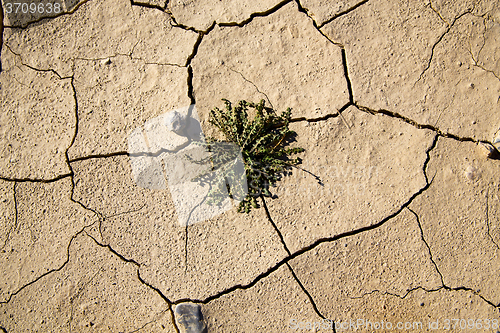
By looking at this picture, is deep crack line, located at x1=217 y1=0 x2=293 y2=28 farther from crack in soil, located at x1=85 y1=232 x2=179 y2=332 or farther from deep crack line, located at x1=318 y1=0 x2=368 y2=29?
crack in soil, located at x1=85 y1=232 x2=179 y2=332

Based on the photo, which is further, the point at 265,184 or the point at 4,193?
the point at 4,193

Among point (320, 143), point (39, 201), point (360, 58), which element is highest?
point (360, 58)

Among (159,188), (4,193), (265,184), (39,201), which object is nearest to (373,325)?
(265,184)

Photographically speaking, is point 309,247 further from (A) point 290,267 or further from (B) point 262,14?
(B) point 262,14

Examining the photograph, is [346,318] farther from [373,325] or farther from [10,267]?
[10,267]

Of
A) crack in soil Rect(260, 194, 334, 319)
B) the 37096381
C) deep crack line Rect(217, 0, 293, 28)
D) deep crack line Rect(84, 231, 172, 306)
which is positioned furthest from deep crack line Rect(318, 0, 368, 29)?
deep crack line Rect(84, 231, 172, 306)

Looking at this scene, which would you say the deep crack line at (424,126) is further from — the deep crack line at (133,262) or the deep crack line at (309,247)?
the deep crack line at (133,262)
